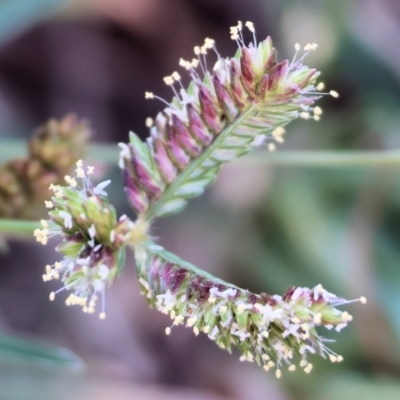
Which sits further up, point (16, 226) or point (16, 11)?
point (16, 11)

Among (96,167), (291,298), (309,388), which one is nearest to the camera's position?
(291,298)

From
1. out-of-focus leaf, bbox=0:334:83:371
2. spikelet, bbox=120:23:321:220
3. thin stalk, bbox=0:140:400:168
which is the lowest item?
out-of-focus leaf, bbox=0:334:83:371

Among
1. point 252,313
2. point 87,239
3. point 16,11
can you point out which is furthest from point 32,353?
point 16,11

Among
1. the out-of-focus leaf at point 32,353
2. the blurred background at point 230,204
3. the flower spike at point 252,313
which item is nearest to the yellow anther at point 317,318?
the flower spike at point 252,313

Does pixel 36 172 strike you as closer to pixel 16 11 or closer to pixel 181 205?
pixel 181 205

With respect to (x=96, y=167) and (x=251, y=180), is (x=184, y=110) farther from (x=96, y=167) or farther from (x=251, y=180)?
(x=251, y=180)

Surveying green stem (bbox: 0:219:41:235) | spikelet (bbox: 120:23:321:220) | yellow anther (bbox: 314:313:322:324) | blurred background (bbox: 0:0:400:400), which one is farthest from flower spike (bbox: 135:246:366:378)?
blurred background (bbox: 0:0:400:400)

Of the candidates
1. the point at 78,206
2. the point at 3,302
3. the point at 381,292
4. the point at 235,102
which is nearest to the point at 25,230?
the point at 78,206

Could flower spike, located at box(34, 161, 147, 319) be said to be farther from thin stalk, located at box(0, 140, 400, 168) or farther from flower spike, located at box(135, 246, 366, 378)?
thin stalk, located at box(0, 140, 400, 168)
